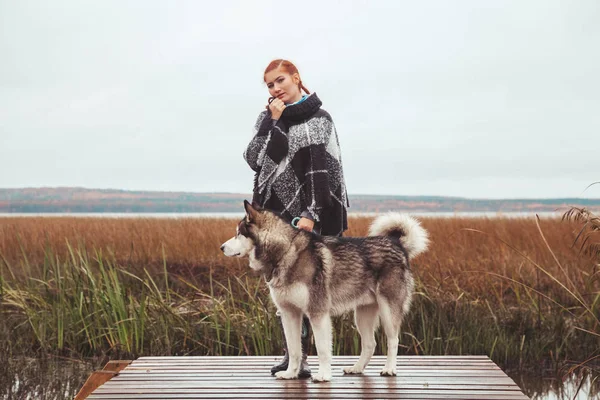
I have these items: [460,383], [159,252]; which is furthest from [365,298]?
[159,252]

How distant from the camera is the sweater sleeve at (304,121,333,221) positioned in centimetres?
512

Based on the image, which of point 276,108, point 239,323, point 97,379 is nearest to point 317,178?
point 276,108

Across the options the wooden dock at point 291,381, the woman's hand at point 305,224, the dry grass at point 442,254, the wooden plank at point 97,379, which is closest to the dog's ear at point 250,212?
the woman's hand at point 305,224

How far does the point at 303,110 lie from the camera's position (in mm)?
5191

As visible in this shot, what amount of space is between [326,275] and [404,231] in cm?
82

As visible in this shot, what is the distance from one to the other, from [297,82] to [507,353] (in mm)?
4227

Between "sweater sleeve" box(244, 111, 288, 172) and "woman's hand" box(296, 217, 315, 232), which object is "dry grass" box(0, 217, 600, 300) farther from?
"sweater sleeve" box(244, 111, 288, 172)

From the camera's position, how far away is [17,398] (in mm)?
6793

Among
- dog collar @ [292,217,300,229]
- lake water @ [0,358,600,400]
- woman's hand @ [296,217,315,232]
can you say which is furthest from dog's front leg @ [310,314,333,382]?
lake water @ [0,358,600,400]

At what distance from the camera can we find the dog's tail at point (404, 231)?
16.9ft

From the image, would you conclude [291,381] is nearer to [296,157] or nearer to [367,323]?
[367,323]

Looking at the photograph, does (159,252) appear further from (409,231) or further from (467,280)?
(409,231)

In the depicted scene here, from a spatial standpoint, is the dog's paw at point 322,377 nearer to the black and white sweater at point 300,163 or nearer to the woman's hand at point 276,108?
the black and white sweater at point 300,163

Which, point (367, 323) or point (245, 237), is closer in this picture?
point (245, 237)
